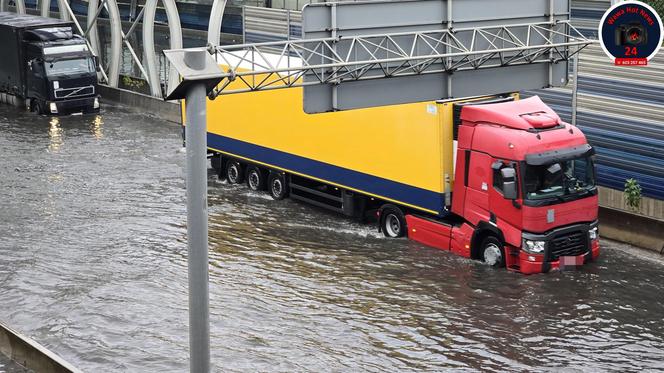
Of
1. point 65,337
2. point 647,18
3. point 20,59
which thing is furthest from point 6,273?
point 20,59

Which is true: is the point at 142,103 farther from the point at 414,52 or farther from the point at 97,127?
the point at 414,52

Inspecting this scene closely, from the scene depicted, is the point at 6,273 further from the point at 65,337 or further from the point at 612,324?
the point at 612,324

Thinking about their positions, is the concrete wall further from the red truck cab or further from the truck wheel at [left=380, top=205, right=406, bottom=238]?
the truck wheel at [left=380, top=205, right=406, bottom=238]

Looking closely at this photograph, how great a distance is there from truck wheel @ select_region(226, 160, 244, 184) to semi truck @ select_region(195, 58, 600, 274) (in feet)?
9.26

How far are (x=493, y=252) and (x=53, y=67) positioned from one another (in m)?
19.5

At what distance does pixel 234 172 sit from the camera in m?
26.1

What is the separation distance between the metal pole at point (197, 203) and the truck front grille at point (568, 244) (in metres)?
9.19

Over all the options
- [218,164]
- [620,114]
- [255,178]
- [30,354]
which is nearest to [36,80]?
[218,164]

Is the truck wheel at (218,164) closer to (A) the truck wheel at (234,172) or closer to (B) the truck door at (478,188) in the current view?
(A) the truck wheel at (234,172)

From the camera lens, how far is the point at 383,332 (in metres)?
16.7

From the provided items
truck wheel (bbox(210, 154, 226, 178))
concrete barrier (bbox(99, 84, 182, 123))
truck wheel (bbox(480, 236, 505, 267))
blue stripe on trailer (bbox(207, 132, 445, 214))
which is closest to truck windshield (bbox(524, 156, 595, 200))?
truck wheel (bbox(480, 236, 505, 267))

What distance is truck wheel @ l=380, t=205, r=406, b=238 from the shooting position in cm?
2133

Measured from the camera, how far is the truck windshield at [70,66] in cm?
3475

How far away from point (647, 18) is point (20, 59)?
2417cm
